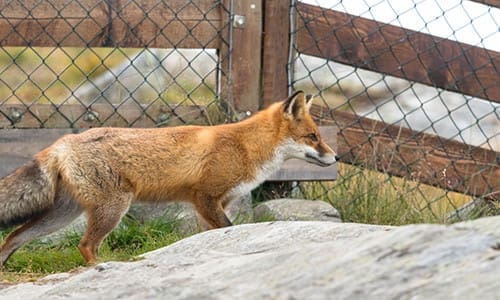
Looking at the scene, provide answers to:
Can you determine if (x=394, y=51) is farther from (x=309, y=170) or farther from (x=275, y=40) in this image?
(x=309, y=170)

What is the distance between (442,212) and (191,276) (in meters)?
4.33

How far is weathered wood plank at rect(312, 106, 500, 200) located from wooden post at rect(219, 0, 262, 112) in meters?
0.65

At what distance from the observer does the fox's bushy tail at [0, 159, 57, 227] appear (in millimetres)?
6328

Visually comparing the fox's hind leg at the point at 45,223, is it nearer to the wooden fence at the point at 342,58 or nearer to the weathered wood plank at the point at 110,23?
the wooden fence at the point at 342,58

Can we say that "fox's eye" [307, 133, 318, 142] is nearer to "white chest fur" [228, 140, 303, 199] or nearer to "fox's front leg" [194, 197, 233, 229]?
"white chest fur" [228, 140, 303, 199]

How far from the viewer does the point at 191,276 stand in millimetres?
3525

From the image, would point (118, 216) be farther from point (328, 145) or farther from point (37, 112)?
point (328, 145)

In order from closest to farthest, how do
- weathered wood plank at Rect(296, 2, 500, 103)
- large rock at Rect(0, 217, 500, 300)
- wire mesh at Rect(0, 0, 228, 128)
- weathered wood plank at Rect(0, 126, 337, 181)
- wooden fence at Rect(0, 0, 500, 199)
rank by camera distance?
large rock at Rect(0, 217, 500, 300) → weathered wood plank at Rect(0, 126, 337, 181) → wire mesh at Rect(0, 0, 228, 128) → wooden fence at Rect(0, 0, 500, 199) → weathered wood plank at Rect(296, 2, 500, 103)

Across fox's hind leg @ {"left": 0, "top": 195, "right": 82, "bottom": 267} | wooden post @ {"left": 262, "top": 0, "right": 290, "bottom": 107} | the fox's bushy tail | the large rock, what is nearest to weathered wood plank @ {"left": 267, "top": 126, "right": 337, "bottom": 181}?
wooden post @ {"left": 262, "top": 0, "right": 290, "bottom": 107}

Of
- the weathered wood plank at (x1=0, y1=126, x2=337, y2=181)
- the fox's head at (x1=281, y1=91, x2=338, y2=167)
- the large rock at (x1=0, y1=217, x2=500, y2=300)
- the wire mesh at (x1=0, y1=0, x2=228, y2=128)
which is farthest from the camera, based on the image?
the fox's head at (x1=281, y1=91, x2=338, y2=167)

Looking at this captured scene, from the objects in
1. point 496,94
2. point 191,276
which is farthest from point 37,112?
point 191,276

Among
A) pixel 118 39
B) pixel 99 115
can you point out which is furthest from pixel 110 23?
pixel 99 115

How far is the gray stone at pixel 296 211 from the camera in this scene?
7082 millimetres

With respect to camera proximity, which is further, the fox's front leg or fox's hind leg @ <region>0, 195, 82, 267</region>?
the fox's front leg
